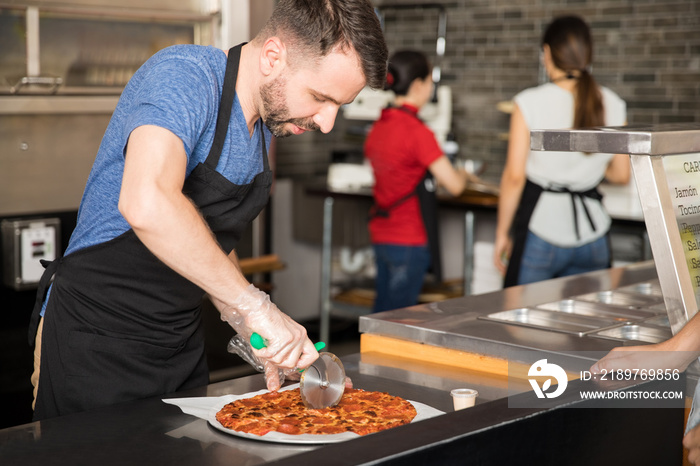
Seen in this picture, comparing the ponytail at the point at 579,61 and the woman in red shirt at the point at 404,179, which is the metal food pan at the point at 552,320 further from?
the woman in red shirt at the point at 404,179

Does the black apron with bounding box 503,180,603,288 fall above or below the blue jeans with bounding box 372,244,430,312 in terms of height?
above

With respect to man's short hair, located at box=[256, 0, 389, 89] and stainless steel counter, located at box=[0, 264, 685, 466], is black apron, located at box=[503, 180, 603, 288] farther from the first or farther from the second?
man's short hair, located at box=[256, 0, 389, 89]

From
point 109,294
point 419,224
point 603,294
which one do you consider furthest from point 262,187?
point 419,224

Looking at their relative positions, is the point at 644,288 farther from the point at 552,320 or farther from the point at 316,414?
the point at 316,414

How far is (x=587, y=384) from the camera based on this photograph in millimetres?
1677

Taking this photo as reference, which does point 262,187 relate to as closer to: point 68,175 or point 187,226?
point 187,226

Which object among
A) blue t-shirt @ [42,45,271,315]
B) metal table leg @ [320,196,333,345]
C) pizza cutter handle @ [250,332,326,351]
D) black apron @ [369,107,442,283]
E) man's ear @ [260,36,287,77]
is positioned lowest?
metal table leg @ [320,196,333,345]

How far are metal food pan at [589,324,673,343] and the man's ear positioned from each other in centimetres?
94

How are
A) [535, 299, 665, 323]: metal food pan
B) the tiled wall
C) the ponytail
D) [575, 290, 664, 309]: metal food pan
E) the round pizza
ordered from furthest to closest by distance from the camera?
the tiled wall → the ponytail → [575, 290, 664, 309]: metal food pan → [535, 299, 665, 323]: metal food pan → the round pizza

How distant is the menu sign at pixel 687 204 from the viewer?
1.88m

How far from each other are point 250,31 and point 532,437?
305cm

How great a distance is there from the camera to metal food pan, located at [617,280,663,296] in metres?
2.55

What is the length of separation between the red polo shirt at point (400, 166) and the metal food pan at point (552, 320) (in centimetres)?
186

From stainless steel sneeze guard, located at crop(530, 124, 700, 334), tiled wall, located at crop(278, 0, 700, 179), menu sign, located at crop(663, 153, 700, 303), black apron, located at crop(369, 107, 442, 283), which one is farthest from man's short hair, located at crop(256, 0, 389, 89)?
tiled wall, located at crop(278, 0, 700, 179)
